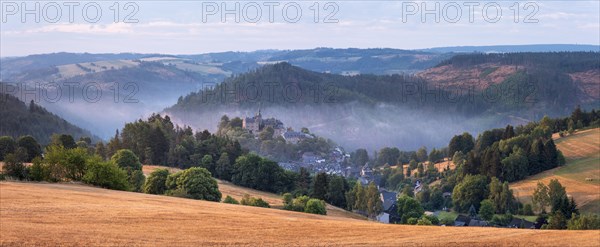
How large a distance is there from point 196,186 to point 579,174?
69541mm

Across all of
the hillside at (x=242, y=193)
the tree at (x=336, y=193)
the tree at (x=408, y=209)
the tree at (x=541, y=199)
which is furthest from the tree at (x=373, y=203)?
the tree at (x=541, y=199)

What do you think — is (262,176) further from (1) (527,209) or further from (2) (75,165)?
(2) (75,165)

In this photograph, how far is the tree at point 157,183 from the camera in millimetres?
79625

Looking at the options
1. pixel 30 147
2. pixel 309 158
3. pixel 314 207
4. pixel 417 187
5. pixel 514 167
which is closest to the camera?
pixel 314 207

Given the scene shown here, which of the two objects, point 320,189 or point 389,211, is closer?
point 389,211

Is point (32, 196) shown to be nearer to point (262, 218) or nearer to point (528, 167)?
point (262, 218)

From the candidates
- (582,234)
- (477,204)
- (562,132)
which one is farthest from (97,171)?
(562,132)

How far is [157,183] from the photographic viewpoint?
8075cm

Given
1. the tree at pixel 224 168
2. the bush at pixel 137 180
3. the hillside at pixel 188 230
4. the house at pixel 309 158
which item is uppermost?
the hillside at pixel 188 230

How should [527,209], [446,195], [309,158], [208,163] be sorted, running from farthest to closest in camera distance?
[309,158]
[446,195]
[208,163]
[527,209]

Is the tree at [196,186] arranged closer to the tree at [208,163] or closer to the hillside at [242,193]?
the hillside at [242,193]

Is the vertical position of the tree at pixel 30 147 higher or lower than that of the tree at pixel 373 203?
higher

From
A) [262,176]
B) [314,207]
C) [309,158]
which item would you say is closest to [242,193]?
[262,176]

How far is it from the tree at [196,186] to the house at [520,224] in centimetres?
3575
